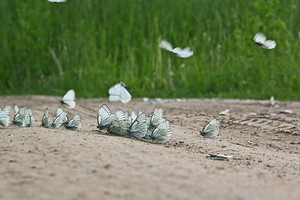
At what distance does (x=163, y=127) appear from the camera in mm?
3812

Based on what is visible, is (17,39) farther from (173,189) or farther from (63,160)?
(173,189)

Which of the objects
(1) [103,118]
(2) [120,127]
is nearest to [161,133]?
(2) [120,127]

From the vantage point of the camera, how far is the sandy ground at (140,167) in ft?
7.30

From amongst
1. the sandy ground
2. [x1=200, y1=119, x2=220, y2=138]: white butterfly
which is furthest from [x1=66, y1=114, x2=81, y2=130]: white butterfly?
[x1=200, y1=119, x2=220, y2=138]: white butterfly

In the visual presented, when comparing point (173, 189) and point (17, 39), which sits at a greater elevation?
point (17, 39)

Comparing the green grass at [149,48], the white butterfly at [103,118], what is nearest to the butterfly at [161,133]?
the white butterfly at [103,118]

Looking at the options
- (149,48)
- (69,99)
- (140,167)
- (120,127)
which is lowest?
(140,167)

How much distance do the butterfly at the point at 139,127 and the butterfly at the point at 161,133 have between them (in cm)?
7

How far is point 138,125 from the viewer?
150 inches

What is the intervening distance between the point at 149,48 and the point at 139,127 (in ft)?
19.6

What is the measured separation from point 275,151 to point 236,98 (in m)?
3.64

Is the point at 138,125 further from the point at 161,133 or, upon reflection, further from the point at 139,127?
the point at 161,133

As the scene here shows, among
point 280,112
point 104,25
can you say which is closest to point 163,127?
point 280,112

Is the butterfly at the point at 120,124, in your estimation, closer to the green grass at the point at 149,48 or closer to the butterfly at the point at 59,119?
the butterfly at the point at 59,119
